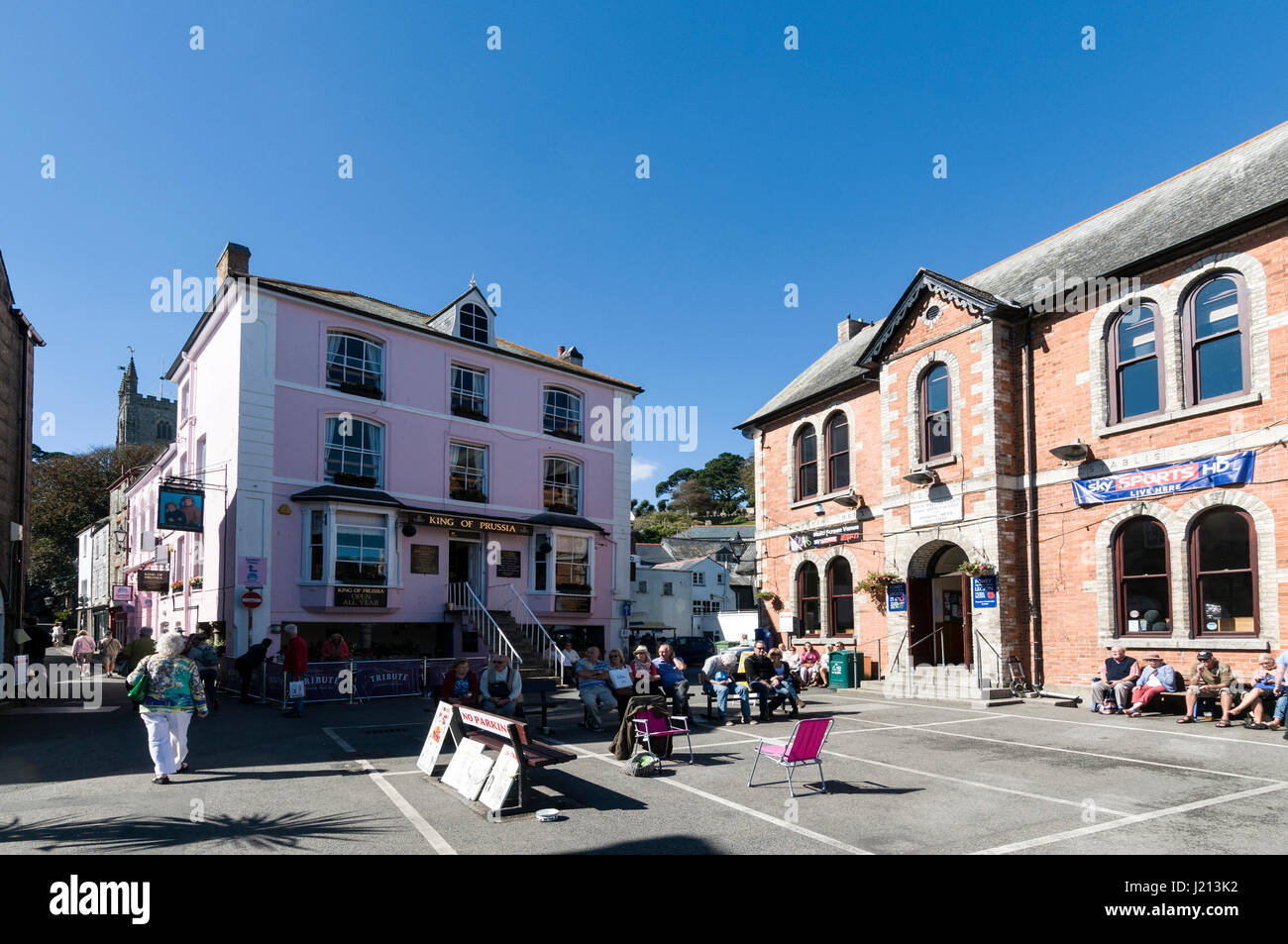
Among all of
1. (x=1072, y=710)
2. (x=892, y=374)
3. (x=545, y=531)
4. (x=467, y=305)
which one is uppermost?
(x=467, y=305)

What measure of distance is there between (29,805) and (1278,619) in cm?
1698

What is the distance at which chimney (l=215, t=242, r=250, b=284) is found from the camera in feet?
78.6


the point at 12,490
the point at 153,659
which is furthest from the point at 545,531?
the point at 153,659

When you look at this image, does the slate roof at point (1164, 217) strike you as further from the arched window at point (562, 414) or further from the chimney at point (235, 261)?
the chimney at point (235, 261)

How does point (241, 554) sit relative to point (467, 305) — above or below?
below

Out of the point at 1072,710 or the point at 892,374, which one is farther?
the point at 892,374

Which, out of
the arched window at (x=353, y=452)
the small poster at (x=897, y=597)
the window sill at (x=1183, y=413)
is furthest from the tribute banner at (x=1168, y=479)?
the arched window at (x=353, y=452)

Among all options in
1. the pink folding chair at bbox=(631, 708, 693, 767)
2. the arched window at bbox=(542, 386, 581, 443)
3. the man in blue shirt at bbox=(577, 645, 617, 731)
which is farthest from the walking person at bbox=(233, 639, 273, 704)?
the arched window at bbox=(542, 386, 581, 443)

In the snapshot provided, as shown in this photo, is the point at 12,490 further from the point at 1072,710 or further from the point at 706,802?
the point at 1072,710

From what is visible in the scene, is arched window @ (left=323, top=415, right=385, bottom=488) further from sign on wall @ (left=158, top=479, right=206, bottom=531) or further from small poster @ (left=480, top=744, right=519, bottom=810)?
small poster @ (left=480, top=744, right=519, bottom=810)

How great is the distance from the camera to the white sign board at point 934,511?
1883 cm

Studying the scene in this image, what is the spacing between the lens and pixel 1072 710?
1563 centimetres

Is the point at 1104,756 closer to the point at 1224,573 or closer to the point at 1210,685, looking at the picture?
the point at 1210,685

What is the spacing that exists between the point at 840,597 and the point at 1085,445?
8.03m
